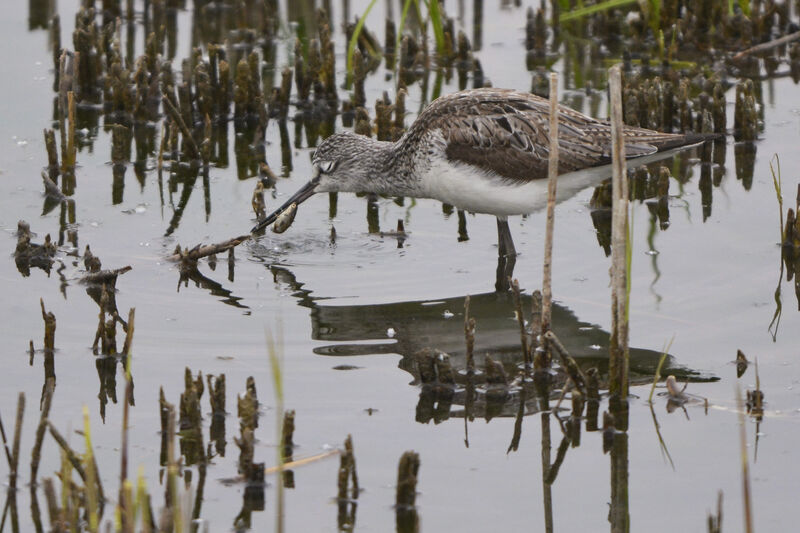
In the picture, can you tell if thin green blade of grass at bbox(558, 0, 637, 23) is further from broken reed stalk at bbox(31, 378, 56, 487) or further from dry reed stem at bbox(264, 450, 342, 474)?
broken reed stalk at bbox(31, 378, 56, 487)

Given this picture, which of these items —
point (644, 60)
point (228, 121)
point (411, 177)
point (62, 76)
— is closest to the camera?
point (411, 177)

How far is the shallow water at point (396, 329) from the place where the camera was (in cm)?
537

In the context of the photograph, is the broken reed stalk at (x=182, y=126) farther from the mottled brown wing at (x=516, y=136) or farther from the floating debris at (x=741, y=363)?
the floating debris at (x=741, y=363)

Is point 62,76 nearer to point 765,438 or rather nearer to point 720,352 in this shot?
point 720,352

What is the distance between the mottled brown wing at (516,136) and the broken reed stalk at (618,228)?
2000 millimetres

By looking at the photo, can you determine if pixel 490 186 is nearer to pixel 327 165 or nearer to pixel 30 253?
pixel 327 165

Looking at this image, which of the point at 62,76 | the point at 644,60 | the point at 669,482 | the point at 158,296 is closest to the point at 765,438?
the point at 669,482

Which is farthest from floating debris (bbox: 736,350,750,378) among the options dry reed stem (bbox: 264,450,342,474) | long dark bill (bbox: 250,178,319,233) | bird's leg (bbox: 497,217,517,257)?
long dark bill (bbox: 250,178,319,233)

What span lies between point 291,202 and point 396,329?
174 cm

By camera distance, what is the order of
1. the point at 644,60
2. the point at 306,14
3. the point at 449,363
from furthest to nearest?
1. the point at 306,14
2. the point at 644,60
3. the point at 449,363

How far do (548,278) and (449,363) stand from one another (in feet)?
2.54

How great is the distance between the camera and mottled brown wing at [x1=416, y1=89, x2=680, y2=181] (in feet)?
25.7

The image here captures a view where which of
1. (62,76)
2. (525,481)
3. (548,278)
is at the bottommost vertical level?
(525,481)

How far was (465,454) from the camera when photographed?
5742 mm
